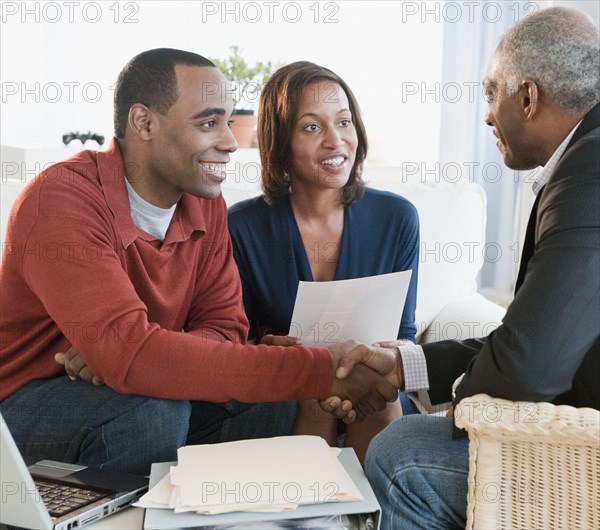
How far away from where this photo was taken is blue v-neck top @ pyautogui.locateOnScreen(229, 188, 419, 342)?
6.65 feet

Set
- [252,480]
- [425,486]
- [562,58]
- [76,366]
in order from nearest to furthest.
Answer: [252,480] < [425,486] < [562,58] < [76,366]

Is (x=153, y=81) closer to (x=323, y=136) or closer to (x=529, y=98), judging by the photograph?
(x=323, y=136)

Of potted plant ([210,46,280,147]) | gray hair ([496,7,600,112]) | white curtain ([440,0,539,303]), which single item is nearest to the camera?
gray hair ([496,7,600,112])

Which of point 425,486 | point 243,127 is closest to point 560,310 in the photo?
point 425,486

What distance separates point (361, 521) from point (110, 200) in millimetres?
822

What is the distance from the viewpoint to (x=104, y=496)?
119cm

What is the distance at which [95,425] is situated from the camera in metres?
1.46

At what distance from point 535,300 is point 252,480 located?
0.47m

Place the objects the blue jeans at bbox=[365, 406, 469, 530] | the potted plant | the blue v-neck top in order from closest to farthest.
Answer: the blue jeans at bbox=[365, 406, 469, 530], the blue v-neck top, the potted plant

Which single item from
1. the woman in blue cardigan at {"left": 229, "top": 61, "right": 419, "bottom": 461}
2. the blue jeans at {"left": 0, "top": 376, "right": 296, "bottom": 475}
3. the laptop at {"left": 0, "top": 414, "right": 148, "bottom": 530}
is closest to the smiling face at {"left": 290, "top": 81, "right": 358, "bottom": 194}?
the woman in blue cardigan at {"left": 229, "top": 61, "right": 419, "bottom": 461}

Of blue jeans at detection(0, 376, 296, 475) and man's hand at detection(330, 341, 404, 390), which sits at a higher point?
man's hand at detection(330, 341, 404, 390)

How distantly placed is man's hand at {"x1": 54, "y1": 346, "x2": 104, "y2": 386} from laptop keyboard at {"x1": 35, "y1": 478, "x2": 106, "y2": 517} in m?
0.31

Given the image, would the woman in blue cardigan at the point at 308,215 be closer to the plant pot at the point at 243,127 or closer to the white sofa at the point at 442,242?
the white sofa at the point at 442,242

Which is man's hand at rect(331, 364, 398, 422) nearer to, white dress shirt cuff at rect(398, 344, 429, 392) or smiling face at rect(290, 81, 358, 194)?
white dress shirt cuff at rect(398, 344, 429, 392)
